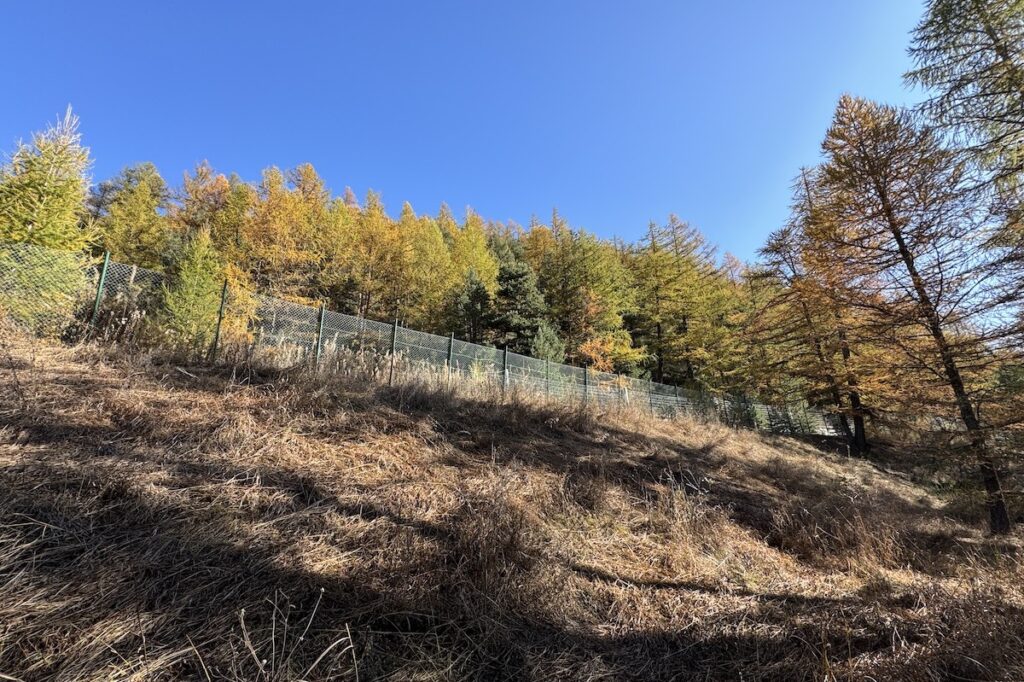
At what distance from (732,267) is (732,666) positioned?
3343 cm

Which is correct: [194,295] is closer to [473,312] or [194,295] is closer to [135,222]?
[473,312]

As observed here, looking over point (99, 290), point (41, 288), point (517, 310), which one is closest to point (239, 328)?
point (99, 290)

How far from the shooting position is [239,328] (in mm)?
10523

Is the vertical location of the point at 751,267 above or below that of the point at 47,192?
above

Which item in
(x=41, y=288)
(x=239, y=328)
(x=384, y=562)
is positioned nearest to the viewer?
(x=384, y=562)

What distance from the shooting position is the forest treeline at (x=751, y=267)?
6738 millimetres

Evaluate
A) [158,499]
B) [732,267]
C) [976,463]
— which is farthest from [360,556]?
[732,267]

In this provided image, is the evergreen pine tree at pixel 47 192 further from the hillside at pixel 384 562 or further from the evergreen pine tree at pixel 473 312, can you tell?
the evergreen pine tree at pixel 473 312

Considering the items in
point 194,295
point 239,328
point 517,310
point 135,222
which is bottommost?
point 239,328

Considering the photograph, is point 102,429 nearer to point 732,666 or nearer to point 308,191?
point 732,666

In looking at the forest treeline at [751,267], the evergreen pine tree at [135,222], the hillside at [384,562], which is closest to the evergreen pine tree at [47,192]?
the forest treeline at [751,267]

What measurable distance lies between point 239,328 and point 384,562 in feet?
33.1

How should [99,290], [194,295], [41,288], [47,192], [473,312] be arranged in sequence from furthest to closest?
[473,312], [194,295], [47,192], [99,290], [41,288]

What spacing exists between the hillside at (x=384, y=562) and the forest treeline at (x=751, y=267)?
172 inches
